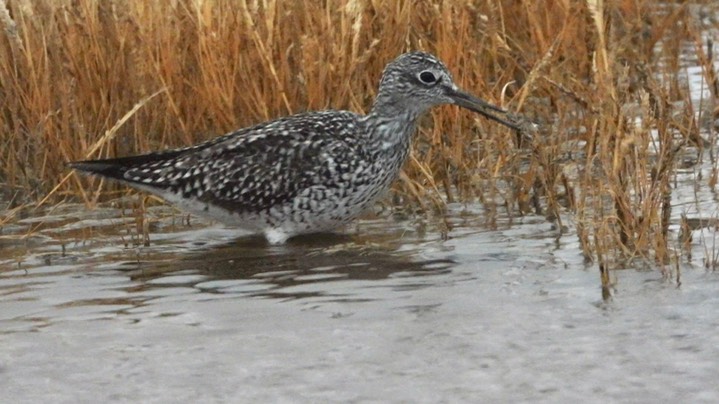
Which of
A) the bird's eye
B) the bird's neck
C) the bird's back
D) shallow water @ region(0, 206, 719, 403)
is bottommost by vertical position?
shallow water @ region(0, 206, 719, 403)

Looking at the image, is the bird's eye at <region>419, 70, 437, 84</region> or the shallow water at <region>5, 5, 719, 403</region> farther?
the bird's eye at <region>419, 70, 437, 84</region>

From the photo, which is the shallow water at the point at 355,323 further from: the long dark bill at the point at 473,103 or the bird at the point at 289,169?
the long dark bill at the point at 473,103

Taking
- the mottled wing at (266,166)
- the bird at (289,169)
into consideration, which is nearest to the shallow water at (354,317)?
the bird at (289,169)

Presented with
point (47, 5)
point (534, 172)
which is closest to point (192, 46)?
point (47, 5)

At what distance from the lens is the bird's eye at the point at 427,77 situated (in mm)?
8875

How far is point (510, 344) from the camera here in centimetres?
646

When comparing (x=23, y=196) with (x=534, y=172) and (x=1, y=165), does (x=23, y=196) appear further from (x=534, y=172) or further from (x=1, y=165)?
(x=534, y=172)

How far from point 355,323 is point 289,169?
1.93 m

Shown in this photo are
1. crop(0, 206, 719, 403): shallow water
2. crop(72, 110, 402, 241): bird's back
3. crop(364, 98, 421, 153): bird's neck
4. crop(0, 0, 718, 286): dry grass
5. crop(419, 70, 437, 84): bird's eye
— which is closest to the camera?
crop(0, 206, 719, 403): shallow water

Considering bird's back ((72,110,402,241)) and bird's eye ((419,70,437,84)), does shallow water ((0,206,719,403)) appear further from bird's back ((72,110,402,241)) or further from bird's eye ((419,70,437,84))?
bird's eye ((419,70,437,84))

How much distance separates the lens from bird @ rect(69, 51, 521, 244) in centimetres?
852

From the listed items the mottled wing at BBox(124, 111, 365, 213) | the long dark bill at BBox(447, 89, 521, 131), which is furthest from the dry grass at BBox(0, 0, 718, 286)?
the mottled wing at BBox(124, 111, 365, 213)

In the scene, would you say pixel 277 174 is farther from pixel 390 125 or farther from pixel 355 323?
pixel 355 323

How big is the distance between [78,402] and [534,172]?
3.82m
